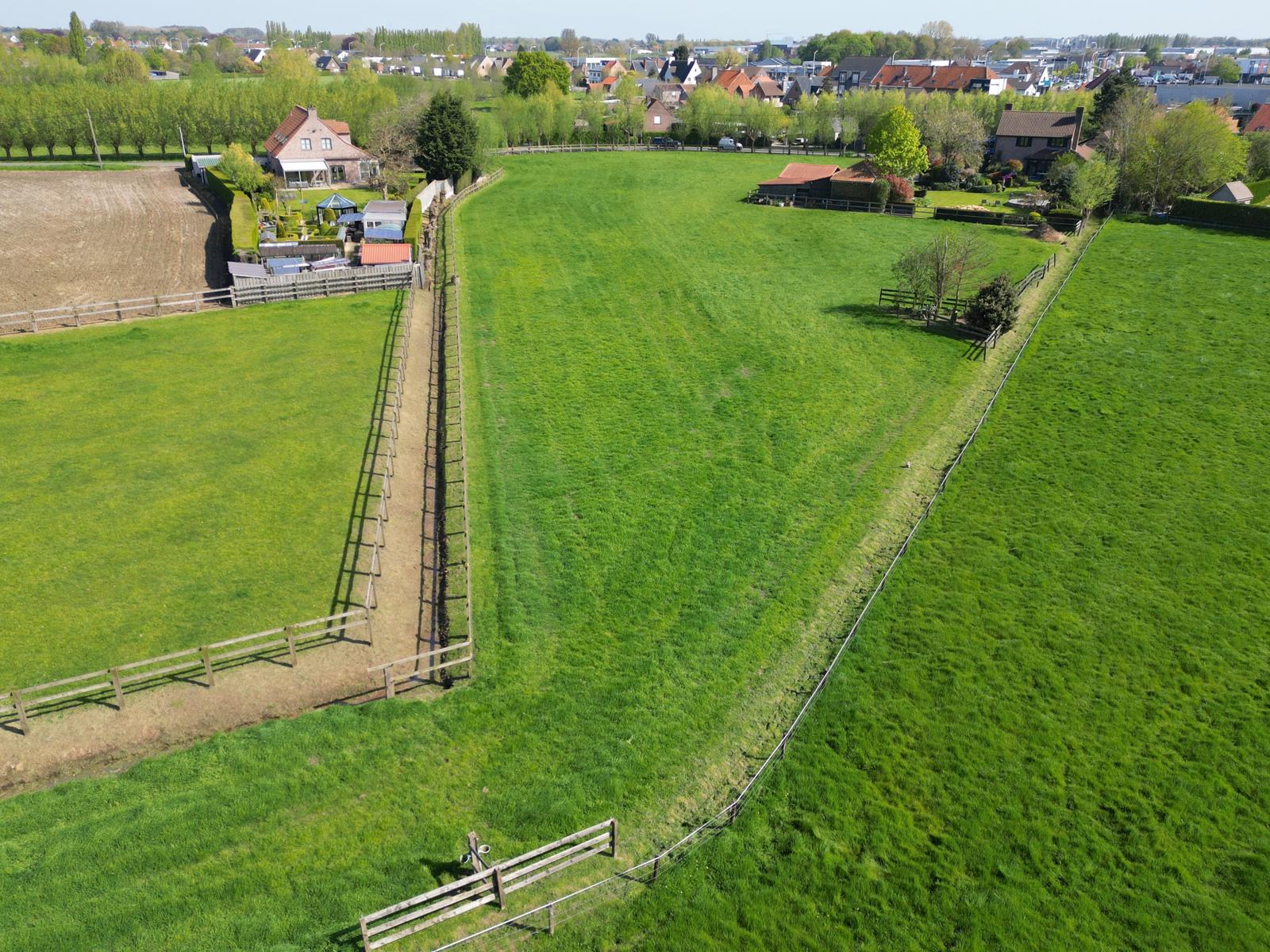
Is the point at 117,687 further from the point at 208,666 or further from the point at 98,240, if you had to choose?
the point at 98,240

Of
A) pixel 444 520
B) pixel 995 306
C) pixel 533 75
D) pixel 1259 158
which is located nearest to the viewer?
pixel 444 520

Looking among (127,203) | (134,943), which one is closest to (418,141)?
(127,203)

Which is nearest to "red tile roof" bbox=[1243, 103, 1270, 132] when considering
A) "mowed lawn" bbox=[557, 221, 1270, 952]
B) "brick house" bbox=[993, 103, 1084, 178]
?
"brick house" bbox=[993, 103, 1084, 178]

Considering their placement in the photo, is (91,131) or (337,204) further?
(91,131)

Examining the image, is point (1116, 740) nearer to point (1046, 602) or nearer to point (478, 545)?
point (1046, 602)

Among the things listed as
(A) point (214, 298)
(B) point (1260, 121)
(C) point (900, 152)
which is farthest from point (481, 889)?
(B) point (1260, 121)

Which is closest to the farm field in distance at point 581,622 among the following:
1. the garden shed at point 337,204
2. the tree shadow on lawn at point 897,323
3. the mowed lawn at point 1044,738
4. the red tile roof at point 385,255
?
the tree shadow on lawn at point 897,323
